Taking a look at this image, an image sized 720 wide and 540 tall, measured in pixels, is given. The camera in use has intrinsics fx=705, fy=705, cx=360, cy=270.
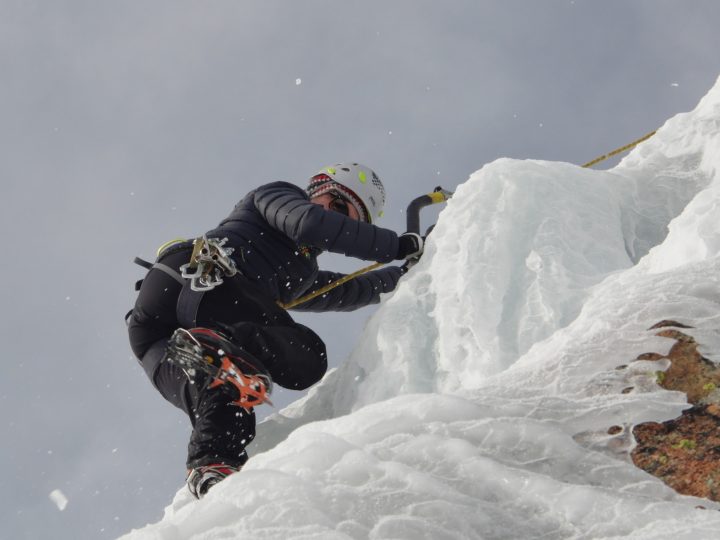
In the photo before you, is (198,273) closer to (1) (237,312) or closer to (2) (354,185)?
(1) (237,312)

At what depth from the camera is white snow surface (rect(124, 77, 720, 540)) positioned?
1812mm

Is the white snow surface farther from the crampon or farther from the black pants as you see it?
the crampon

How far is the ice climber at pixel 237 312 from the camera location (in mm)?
3701

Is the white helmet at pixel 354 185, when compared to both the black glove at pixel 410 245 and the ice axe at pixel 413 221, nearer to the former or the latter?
the ice axe at pixel 413 221

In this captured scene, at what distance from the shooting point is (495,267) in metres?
4.77

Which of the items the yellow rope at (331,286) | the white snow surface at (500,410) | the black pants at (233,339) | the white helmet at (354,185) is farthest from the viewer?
the yellow rope at (331,286)

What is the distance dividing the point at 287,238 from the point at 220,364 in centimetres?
159

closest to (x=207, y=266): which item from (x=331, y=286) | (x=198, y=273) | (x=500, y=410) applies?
(x=198, y=273)

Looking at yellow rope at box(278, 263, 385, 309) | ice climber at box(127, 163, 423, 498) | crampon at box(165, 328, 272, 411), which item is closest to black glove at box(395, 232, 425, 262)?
ice climber at box(127, 163, 423, 498)

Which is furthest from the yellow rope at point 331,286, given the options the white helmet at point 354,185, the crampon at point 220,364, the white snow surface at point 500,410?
the crampon at point 220,364

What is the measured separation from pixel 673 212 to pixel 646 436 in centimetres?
420

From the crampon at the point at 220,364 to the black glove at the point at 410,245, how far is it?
1923mm

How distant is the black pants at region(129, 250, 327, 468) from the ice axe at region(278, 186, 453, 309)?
1478 mm

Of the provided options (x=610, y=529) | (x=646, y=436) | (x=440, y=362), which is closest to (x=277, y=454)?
(x=610, y=529)
